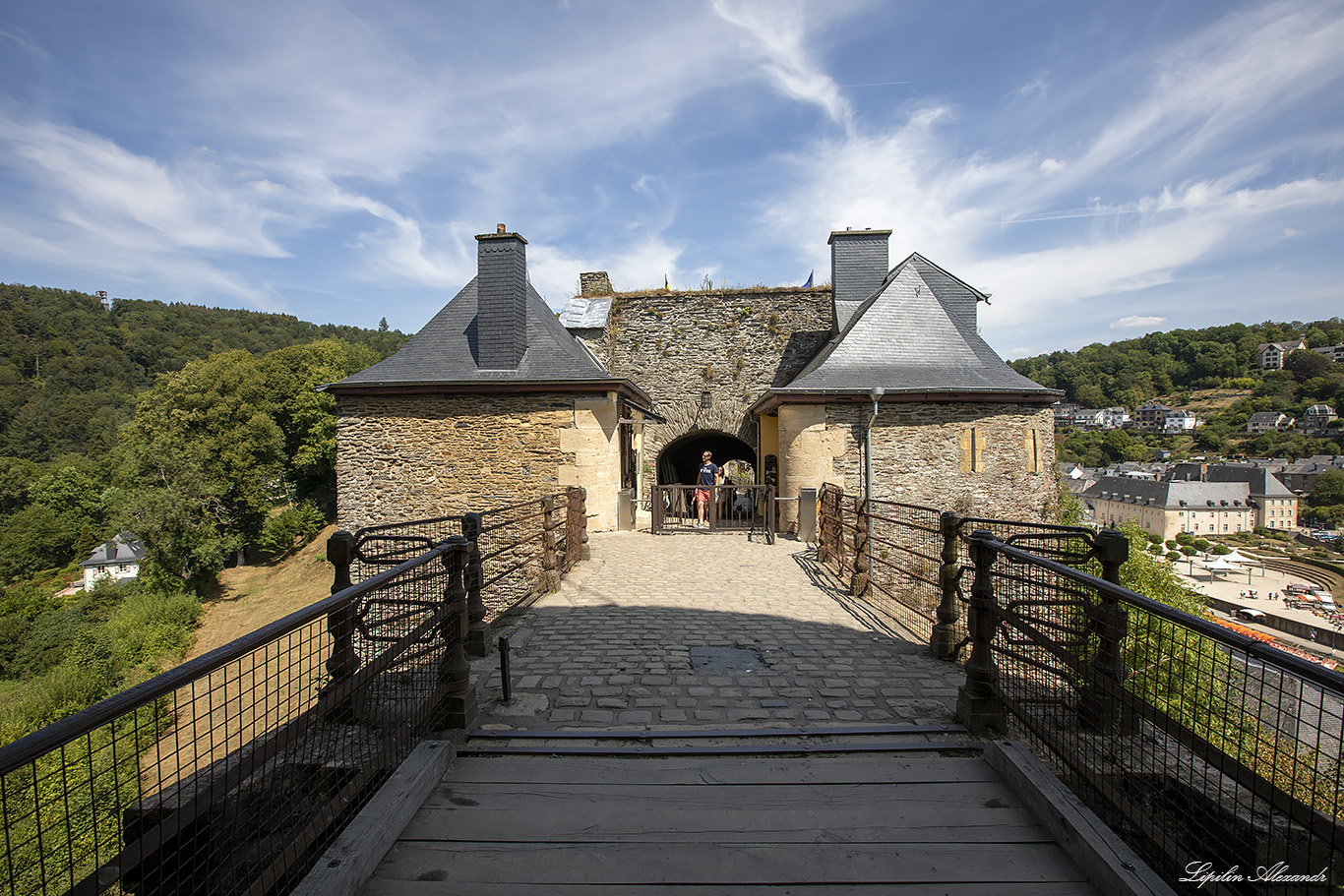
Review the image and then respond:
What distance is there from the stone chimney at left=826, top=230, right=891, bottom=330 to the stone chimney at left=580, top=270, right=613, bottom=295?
6459 millimetres

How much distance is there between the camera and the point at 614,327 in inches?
662

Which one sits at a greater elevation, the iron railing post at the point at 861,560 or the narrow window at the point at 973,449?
the narrow window at the point at 973,449

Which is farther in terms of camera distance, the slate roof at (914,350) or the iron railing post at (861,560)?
the slate roof at (914,350)

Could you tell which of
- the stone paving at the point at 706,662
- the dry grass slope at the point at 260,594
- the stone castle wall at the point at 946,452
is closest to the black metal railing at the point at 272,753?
the stone paving at the point at 706,662

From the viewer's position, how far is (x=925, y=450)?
40.1 feet

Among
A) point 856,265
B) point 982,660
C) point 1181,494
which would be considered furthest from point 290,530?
point 1181,494

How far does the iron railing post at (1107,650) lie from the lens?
2.76 meters

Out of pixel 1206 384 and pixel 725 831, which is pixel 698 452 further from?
pixel 1206 384

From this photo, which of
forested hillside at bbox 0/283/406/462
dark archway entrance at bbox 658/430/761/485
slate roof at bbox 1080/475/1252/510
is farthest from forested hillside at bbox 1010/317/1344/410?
forested hillside at bbox 0/283/406/462

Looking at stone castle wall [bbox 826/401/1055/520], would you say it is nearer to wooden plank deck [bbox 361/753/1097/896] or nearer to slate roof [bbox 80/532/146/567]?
wooden plank deck [bbox 361/753/1097/896]

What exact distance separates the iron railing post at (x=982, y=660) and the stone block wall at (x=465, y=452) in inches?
355

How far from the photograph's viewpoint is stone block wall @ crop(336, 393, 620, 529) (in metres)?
11.8

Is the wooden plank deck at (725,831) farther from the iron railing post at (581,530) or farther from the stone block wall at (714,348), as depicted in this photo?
the stone block wall at (714,348)

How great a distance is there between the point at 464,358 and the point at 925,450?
9.75 m
